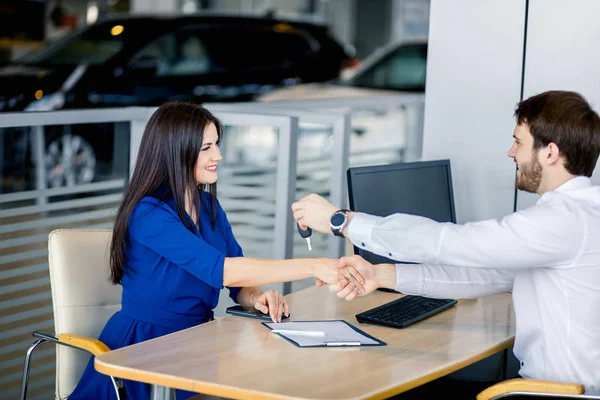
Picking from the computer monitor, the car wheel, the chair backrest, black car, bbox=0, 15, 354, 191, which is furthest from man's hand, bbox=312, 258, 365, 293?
the car wheel

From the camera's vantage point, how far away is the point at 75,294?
113 inches

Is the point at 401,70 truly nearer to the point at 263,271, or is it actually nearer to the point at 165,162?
the point at 165,162

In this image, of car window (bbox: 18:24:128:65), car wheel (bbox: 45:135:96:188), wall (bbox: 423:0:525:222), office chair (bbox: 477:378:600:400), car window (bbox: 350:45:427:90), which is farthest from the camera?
car window (bbox: 350:45:427:90)

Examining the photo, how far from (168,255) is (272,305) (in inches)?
12.7

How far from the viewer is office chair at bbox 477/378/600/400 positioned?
231 cm

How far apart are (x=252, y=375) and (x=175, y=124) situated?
35.6 inches

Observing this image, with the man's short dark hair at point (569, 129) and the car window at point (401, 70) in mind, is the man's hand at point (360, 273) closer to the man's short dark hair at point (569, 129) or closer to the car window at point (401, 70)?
the man's short dark hair at point (569, 129)

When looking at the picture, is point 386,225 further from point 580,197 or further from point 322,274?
point 580,197

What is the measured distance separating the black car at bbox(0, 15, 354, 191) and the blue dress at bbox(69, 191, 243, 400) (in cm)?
373

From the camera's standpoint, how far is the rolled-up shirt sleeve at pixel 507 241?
2.38 metres

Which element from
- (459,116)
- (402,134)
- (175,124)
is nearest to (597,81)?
(459,116)

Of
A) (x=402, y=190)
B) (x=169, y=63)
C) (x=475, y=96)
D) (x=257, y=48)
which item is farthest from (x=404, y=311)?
(x=257, y=48)

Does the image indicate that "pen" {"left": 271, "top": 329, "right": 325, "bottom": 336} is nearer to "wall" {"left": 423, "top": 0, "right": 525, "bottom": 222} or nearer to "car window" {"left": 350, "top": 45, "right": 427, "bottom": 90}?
"wall" {"left": 423, "top": 0, "right": 525, "bottom": 222}

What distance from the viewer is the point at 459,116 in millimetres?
3660
